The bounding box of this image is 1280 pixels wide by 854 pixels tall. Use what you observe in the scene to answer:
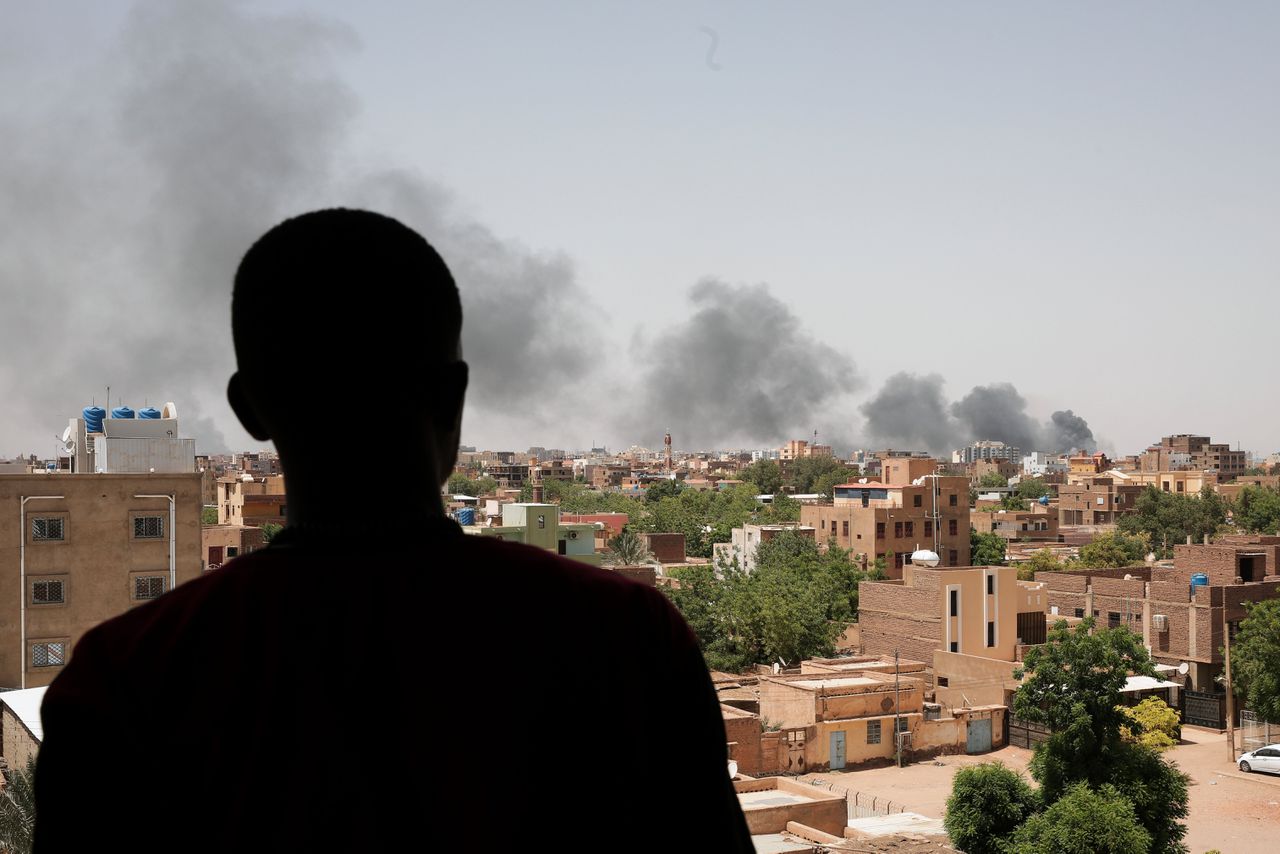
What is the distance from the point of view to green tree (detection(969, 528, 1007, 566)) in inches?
1705

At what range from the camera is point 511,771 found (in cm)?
99

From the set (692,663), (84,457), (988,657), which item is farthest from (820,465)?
(692,663)

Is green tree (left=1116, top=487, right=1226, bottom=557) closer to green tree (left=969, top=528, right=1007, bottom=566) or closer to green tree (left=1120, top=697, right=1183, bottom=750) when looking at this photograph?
green tree (left=969, top=528, right=1007, bottom=566)

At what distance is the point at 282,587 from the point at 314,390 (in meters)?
0.17

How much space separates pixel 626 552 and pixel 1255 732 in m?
19.5

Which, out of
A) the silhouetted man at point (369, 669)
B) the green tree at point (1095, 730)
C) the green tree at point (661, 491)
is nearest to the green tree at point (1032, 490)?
the green tree at point (661, 491)

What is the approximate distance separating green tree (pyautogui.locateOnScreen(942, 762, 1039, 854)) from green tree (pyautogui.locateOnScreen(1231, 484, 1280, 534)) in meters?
42.4

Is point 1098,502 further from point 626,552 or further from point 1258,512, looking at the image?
point 626,552

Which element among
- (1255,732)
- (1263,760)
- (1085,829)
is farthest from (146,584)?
(1255,732)

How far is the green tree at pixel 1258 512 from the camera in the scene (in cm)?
5566

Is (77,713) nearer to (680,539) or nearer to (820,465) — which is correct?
(680,539)

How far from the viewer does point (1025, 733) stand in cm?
2570

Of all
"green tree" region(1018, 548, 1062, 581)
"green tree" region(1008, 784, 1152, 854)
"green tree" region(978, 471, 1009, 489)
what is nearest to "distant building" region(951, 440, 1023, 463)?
"green tree" region(978, 471, 1009, 489)

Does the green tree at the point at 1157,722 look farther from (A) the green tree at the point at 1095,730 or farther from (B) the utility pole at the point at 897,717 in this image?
(A) the green tree at the point at 1095,730
